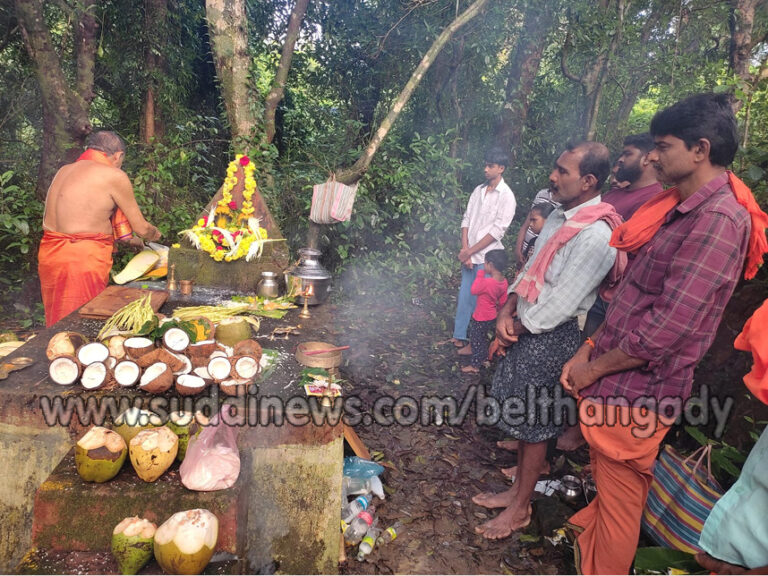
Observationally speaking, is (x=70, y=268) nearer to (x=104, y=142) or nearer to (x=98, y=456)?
(x=104, y=142)

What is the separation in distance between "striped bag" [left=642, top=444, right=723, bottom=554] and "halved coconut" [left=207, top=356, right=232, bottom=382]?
2.62m

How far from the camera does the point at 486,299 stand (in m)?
5.73

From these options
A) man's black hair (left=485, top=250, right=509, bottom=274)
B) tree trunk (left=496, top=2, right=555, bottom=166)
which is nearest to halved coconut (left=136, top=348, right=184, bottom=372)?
man's black hair (left=485, top=250, right=509, bottom=274)

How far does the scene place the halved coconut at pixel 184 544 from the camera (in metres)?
1.92

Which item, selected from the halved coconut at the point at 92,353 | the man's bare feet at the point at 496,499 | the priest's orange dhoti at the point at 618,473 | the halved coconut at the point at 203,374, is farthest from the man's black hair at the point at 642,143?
the halved coconut at the point at 92,353

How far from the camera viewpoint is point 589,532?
270 cm

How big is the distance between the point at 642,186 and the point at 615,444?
2.56m

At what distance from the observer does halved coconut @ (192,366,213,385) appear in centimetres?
287

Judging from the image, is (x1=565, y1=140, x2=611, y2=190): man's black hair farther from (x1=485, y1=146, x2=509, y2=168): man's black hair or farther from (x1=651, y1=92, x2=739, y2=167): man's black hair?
(x1=485, y1=146, x2=509, y2=168): man's black hair

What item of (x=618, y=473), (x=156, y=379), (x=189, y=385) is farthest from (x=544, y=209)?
(x=156, y=379)

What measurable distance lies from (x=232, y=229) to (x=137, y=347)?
272cm

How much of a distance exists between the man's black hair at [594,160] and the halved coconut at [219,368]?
2.39 metres

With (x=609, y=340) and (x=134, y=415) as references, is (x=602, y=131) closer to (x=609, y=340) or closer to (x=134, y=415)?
(x=609, y=340)

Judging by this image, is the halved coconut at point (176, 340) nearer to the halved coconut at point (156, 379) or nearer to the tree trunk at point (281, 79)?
the halved coconut at point (156, 379)
